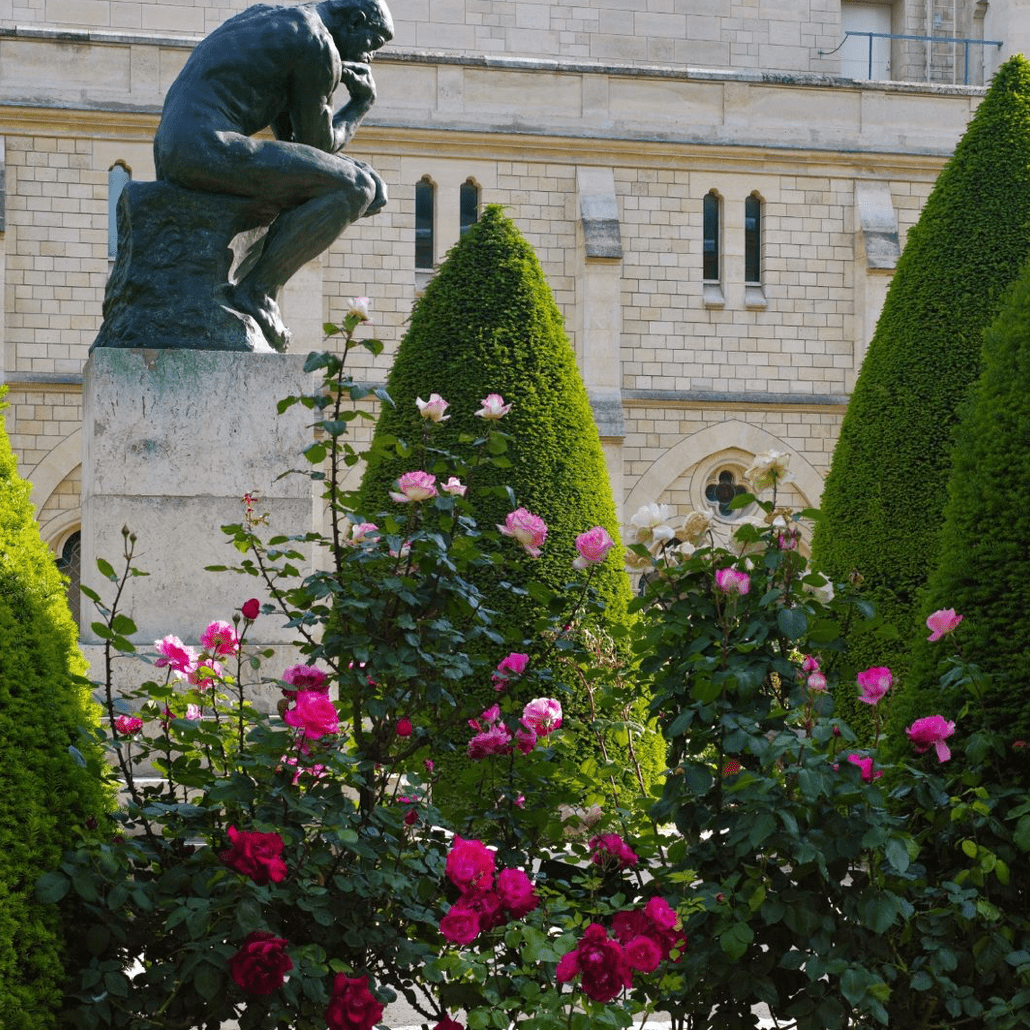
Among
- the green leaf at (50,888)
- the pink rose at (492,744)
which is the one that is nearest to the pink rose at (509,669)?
the pink rose at (492,744)

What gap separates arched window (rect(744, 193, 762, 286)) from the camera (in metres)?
18.7

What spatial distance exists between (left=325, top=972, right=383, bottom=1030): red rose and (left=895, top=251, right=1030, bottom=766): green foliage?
4.71 feet

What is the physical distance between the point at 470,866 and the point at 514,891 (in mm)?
114

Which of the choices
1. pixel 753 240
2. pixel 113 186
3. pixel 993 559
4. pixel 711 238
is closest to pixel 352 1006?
pixel 993 559

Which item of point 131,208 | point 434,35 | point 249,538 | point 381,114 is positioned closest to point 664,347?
point 381,114

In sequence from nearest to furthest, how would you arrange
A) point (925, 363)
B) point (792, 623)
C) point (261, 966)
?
point (261, 966) → point (792, 623) → point (925, 363)

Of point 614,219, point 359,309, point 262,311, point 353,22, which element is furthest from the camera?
point 614,219

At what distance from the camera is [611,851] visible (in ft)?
10.3

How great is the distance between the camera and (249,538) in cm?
338

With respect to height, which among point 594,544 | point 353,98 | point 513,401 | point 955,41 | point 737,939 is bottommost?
point 737,939

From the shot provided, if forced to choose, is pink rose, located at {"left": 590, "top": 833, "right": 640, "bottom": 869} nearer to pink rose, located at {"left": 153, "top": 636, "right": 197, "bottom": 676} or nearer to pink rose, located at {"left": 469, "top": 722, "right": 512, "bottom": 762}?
pink rose, located at {"left": 469, "top": 722, "right": 512, "bottom": 762}

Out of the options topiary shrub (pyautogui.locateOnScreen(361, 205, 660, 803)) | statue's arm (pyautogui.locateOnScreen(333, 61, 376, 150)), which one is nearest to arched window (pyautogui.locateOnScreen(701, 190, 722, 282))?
topiary shrub (pyautogui.locateOnScreen(361, 205, 660, 803))

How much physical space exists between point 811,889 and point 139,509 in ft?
8.94

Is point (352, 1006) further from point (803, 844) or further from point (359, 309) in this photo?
point (359, 309)
